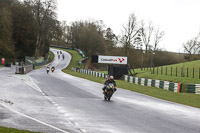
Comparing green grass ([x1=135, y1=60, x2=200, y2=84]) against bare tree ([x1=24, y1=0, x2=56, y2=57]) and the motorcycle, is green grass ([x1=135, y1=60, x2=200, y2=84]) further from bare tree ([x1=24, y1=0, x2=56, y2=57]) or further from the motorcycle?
bare tree ([x1=24, y1=0, x2=56, y2=57])

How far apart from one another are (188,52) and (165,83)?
69.0 m

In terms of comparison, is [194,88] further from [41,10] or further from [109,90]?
[41,10]

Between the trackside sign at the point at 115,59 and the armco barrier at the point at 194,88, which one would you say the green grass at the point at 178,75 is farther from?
the armco barrier at the point at 194,88

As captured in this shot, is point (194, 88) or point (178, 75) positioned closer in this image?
point (194, 88)

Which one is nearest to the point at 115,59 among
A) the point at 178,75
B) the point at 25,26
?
the point at 178,75

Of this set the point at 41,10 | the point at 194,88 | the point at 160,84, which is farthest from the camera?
the point at 41,10

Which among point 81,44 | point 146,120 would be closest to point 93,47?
point 81,44

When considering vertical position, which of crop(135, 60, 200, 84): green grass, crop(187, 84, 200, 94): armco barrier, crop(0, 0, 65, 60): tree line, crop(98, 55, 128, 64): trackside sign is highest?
crop(0, 0, 65, 60): tree line

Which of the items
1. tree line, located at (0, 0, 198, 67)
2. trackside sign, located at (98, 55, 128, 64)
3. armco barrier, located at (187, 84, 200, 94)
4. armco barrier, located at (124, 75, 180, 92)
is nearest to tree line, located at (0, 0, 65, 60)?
tree line, located at (0, 0, 198, 67)

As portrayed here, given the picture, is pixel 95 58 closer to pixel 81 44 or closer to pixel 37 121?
pixel 37 121

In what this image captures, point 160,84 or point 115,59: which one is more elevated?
point 115,59

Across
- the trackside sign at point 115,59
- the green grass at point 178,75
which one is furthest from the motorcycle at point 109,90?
the trackside sign at point 115,59

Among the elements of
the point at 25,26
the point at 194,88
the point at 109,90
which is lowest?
the point at 194,88

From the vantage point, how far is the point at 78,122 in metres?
9.71
